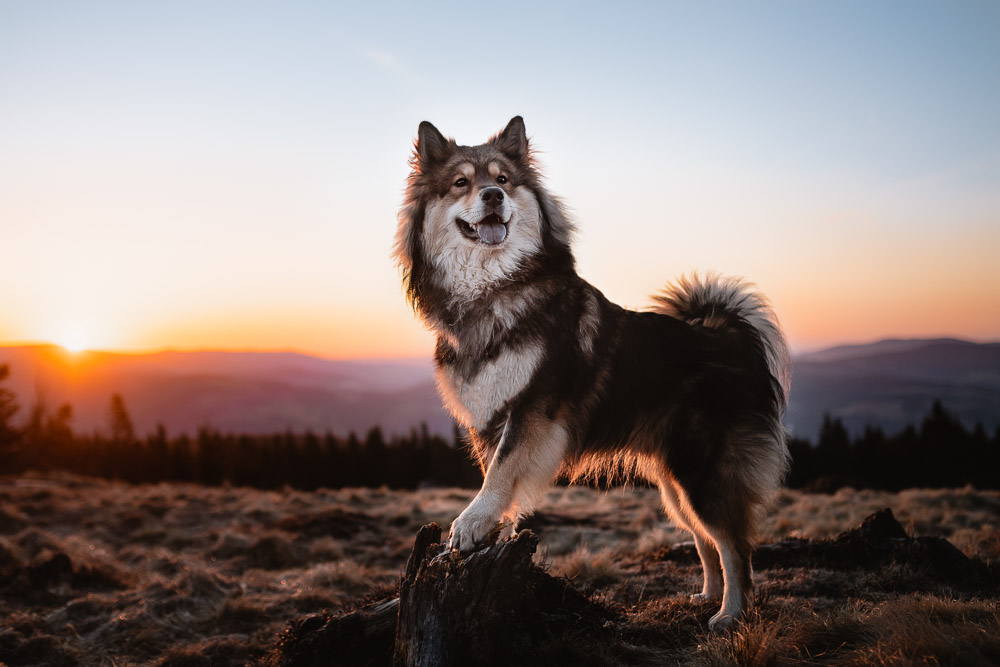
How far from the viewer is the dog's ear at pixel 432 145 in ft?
16.3

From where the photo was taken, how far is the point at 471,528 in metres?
3.86

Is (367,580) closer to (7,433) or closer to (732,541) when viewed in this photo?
(732,541)

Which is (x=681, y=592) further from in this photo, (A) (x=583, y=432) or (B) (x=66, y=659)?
(B) (x=66, y=659)

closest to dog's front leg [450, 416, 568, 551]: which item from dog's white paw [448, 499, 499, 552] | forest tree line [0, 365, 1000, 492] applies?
dog's white paw [448, 499, 499, 552]

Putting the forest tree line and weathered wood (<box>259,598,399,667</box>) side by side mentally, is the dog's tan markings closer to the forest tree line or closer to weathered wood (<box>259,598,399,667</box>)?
weathered wood (<box>259,598,399,667</box>)

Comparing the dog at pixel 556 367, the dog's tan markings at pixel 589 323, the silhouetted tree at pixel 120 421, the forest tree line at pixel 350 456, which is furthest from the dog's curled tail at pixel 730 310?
the silhouetted tree at pixel 120 421

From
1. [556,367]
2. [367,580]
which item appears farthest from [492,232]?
[367,580]

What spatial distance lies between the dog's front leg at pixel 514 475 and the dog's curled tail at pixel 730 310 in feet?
6.26

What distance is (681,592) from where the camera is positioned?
561cm

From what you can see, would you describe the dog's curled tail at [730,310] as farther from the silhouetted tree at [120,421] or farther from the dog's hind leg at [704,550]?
the silhouetted tree at [120,421]

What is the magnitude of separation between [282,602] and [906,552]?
21.8 ft

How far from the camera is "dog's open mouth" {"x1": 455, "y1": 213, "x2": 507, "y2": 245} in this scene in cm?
440

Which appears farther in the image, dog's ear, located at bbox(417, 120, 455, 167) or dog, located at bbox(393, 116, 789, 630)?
dog's ear, located at bbox(417, 120, 455, 167)

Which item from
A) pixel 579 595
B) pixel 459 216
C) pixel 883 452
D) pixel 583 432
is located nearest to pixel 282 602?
pixel 579 595
